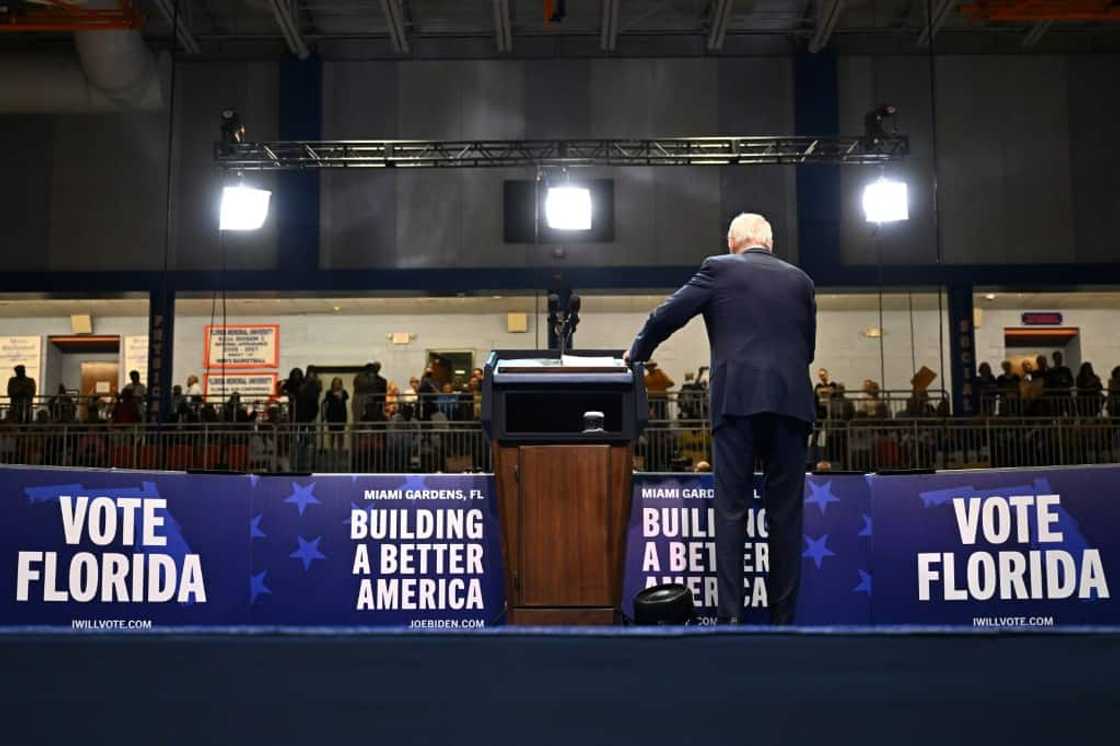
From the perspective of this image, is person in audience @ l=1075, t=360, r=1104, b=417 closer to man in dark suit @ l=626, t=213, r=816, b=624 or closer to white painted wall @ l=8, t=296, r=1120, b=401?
white painted wall @ l=8, t=296, r=1120, b=401

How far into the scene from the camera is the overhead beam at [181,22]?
57.7ft

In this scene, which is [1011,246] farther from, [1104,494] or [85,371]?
[85,371]

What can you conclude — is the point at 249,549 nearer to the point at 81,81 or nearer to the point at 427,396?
the point at 427,396

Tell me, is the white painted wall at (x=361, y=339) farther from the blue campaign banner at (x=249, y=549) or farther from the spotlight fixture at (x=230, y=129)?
the blue campaign banner at (x=249, y=549)

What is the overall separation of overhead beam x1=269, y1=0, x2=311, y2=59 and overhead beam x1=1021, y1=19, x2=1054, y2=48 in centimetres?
1177

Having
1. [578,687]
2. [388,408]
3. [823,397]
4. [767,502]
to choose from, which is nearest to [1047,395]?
[823,397]

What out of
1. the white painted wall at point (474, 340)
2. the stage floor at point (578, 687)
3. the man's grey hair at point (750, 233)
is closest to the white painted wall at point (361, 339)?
the white painted wall at point (474, 340)

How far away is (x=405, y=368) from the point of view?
23.1 m

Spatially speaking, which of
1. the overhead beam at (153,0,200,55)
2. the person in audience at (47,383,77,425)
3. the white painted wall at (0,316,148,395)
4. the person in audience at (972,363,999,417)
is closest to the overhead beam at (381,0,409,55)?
the overhead beam at (153,0,200,55)

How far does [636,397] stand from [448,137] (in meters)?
15.5

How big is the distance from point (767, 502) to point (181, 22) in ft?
54.5

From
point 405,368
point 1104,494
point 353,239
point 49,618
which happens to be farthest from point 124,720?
point 405,368

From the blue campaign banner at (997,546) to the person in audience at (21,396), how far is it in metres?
14.7

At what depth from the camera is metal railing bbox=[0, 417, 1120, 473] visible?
1440 centimetres
